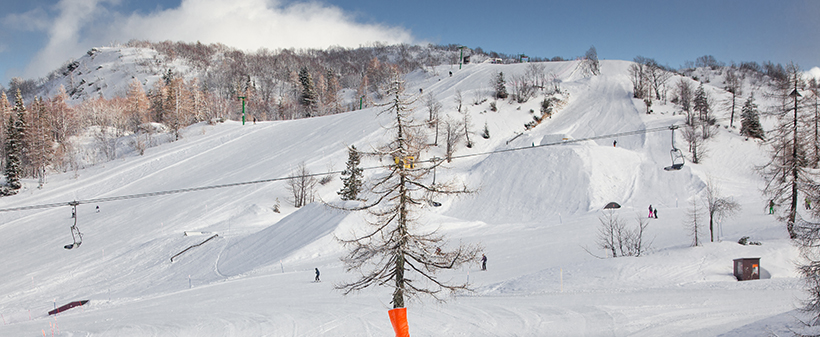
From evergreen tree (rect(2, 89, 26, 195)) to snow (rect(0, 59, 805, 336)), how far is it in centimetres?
254

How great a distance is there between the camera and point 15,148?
5394 cm

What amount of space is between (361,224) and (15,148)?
51.8 metres

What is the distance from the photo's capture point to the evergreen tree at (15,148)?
51031mm

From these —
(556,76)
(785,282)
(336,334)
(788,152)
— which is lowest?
(336,334)

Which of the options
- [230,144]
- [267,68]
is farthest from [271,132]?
[267,68]

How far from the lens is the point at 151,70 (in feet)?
521

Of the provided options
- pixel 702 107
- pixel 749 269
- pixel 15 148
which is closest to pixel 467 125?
pixel 702 107

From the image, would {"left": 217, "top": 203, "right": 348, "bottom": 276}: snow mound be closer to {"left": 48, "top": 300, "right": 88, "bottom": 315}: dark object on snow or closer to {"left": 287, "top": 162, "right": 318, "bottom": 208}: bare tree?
{"left": 48, "top": 300, "right": 88, "bottom": 315}: dark object on snow

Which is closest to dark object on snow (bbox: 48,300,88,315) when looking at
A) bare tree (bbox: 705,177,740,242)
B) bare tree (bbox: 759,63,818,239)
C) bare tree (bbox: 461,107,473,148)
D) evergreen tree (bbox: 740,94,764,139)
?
bare tree (bbox: 705,177,740,242)

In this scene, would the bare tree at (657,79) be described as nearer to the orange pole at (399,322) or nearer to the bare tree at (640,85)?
the bare tree at (640,85)

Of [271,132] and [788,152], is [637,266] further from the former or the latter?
[271,132]

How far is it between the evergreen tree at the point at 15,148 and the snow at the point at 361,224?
2537 millimetres

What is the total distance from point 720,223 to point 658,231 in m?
5.04

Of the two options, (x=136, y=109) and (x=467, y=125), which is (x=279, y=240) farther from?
(x=136, y=109)
